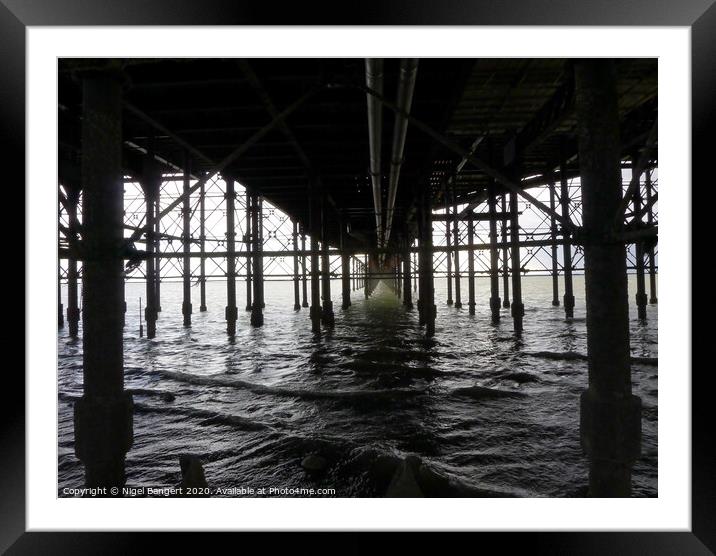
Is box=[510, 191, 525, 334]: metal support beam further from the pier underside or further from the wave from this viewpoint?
the wave

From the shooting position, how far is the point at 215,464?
170 inches

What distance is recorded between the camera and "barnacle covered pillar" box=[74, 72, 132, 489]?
3088mm

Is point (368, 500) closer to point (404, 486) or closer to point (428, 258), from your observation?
point (404, 486)

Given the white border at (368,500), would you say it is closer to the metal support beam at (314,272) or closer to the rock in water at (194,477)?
the rock in water at (194,477)

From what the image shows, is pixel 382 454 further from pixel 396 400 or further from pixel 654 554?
pixel 654 554

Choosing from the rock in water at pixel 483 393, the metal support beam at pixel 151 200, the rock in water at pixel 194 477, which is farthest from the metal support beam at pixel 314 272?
the rock in water at pixel 194 477

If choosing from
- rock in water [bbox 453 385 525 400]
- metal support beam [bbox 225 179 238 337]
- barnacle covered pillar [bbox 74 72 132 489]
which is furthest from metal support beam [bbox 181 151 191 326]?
rock in water [bbox 453 385 525 400]

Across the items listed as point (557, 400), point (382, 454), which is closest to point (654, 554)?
point (382, 454)

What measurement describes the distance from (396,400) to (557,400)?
2.69m

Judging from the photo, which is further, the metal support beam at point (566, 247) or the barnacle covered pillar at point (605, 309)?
the metal support beam at point (566, 247)
